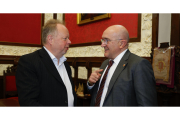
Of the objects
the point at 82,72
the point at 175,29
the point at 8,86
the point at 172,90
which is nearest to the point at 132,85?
the point at 172,90

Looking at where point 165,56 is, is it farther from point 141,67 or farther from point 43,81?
point 43,81

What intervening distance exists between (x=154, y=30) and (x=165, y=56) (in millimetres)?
620

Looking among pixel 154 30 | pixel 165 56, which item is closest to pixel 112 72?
pixel 165 56

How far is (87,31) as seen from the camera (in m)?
4.51

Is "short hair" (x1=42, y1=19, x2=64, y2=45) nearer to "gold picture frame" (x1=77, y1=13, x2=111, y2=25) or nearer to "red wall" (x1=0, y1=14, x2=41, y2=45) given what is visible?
"gold picture frame" (x1=77, y1=13, x2=111, y2=25)

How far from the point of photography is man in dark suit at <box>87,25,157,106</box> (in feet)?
5.09

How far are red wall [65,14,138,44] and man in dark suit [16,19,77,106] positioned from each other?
188cm

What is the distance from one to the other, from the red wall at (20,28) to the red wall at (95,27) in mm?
1079

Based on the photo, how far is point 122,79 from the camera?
167 cm

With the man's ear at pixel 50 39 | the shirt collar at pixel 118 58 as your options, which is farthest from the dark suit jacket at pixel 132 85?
the man's ear at pixel 50 39

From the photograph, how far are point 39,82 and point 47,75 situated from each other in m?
0.11

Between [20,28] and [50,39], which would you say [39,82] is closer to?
[50,39]

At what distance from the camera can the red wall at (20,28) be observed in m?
4.59

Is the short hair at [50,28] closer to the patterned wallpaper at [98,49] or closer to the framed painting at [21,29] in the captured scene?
the patterned wallpaper at [98,49]
